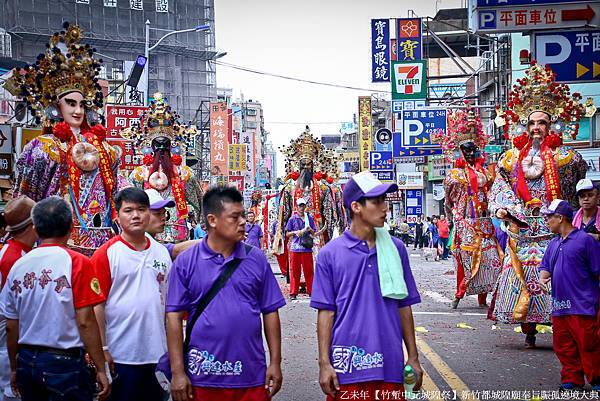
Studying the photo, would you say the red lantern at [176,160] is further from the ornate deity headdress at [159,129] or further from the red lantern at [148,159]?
the red lantern at [148,159]

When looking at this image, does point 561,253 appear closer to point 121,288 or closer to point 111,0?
point 121,288

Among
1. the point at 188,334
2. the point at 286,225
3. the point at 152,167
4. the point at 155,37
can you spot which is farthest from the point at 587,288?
the point at 155,37

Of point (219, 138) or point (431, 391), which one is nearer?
point (431, 391)

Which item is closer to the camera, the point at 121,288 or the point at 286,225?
the point at 121,288

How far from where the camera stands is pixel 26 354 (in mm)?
5359

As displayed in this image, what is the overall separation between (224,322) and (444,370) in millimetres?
4311

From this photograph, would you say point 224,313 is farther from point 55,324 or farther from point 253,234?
point 253,234

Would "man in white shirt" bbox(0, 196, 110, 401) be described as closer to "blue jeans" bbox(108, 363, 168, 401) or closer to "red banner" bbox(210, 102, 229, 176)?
"blue jeans" bbox(108, 363, 168, 401)

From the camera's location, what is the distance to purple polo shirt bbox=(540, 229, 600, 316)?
26.4 ft

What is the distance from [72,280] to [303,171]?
11998 mm

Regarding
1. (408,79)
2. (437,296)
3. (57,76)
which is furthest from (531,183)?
(408,79)

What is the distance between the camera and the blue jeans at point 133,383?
5.65 m

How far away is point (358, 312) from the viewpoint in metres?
5.23

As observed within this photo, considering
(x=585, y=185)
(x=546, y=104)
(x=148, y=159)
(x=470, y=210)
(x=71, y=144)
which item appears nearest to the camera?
(x=71, y=144)
